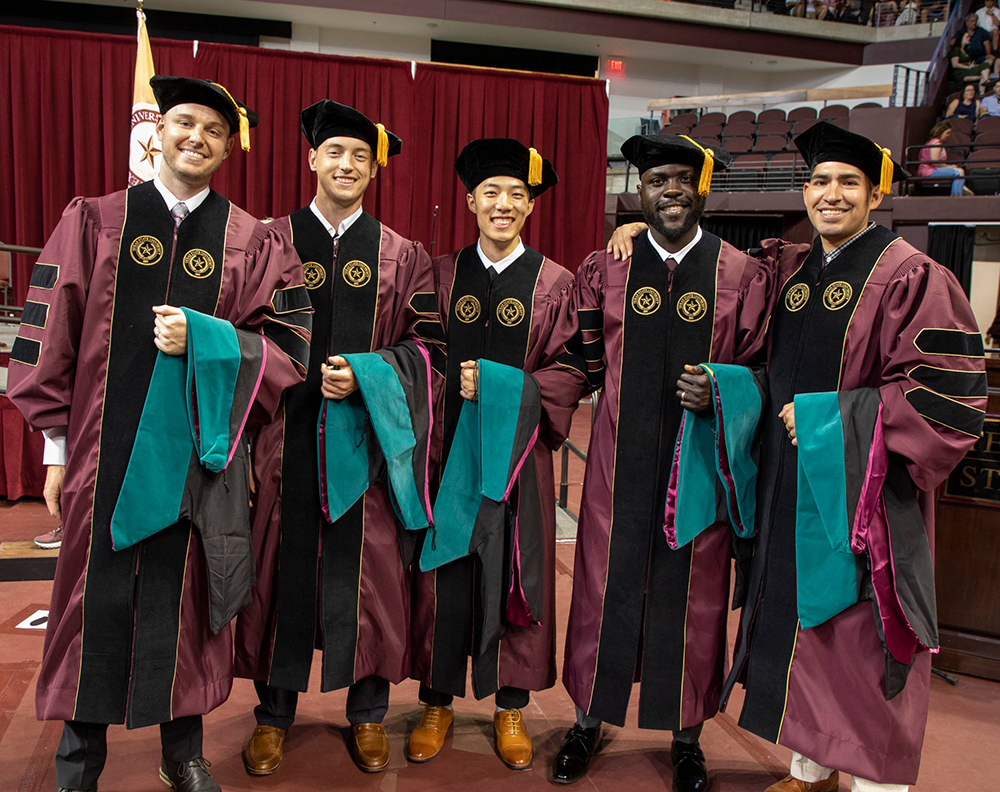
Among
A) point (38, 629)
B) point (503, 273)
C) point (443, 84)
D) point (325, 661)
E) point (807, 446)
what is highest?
point (443, 84)

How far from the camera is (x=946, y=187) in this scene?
9.81 m

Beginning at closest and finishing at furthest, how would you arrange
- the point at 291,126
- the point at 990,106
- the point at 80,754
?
the point at 80,754, the point at 291,126, the point at 990,106

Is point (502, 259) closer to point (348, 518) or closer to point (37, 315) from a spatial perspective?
point (348, 518)

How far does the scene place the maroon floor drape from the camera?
888 cm

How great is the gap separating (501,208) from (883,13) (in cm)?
1315

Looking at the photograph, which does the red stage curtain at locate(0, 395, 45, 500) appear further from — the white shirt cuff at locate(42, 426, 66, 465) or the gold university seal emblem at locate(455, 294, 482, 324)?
the gold university seal emblem at locate(455, 294, 482, 324)

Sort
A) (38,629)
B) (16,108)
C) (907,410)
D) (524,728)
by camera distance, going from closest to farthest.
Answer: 1. (907,410)
2. (524,728)
3. (38,629)
4. (16,108)

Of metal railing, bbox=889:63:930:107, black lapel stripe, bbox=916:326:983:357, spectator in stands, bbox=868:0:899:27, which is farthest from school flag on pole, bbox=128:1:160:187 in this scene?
spectator in stands, bbox=868:0:899:27

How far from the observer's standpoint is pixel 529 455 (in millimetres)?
2488

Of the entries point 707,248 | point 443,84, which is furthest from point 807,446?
point 443,84

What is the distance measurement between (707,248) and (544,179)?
58 centimetres

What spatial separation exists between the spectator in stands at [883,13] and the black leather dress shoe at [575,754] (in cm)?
1347

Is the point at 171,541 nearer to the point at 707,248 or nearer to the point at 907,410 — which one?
the point at 707,248

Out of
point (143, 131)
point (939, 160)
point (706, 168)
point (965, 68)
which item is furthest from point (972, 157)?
point (706, 168)
